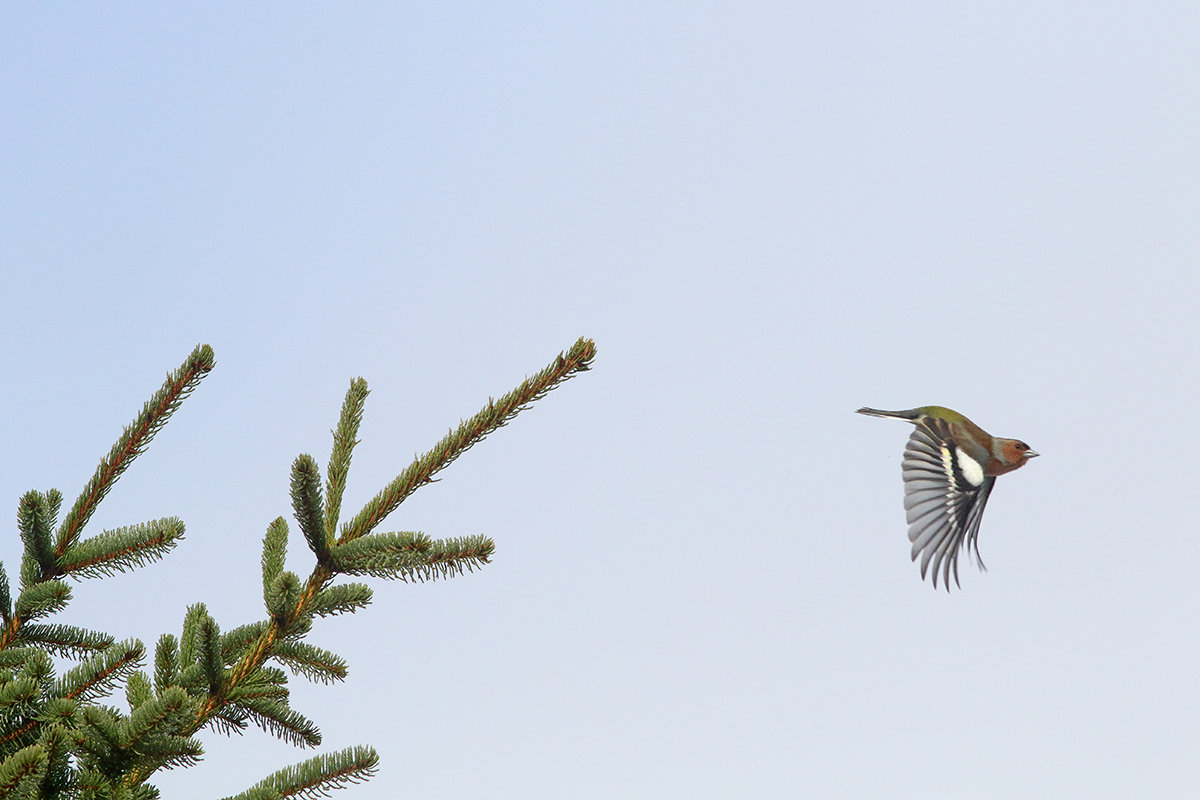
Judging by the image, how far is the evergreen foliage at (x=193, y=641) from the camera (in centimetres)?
215

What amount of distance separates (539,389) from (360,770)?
1055 mm

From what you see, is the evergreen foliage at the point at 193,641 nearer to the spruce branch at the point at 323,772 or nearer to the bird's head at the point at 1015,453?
the spruce branch at the point at 323,772

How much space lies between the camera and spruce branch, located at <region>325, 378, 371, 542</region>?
7.91 feet

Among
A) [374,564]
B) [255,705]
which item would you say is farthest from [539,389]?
[255,705]

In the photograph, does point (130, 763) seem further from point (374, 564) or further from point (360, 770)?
point (374, 564)

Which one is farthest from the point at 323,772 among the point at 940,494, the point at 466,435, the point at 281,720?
the point at 940,494

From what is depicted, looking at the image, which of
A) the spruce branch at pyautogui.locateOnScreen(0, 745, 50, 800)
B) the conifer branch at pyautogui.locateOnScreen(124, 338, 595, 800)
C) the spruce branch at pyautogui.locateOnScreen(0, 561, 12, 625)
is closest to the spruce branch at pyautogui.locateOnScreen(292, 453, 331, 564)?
the conifer branch at pyautogui.locateOnScreen(124, 338, 595, 800)

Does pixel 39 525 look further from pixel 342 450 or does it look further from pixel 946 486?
pixel 946 486

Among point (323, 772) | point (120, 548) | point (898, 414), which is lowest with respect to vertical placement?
point (323, 772)

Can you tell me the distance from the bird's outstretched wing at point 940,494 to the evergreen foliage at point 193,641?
244 inches

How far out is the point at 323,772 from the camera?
2.37 meters

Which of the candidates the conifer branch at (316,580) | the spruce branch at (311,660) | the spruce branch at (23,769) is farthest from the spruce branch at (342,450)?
the spruce branch at (23,769)

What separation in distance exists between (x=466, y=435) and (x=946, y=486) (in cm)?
644

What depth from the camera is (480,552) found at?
238cm
